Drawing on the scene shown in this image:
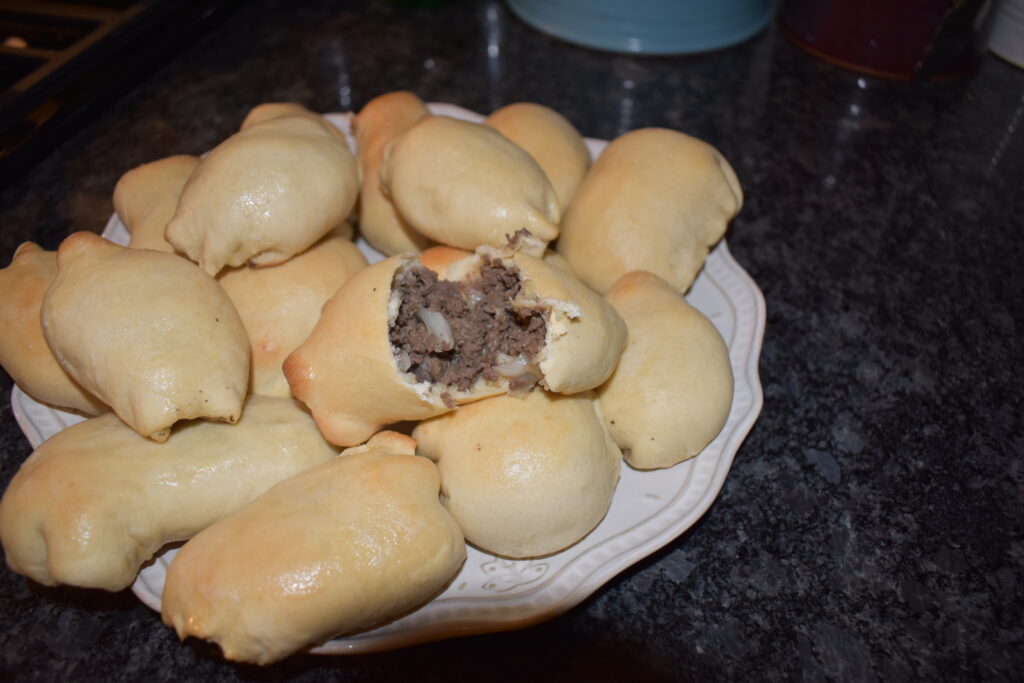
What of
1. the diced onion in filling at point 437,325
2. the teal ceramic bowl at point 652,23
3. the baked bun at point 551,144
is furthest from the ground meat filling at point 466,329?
the teal ceramic bowl at point 652,23

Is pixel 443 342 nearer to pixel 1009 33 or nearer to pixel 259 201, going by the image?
pixel 259 201

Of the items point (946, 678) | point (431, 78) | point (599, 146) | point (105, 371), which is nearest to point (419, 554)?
point (105, 371)

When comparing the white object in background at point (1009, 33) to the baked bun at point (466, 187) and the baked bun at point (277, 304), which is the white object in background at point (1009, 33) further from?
the baked bun at point (277, 304)

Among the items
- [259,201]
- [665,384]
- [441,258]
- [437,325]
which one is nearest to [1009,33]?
[665,384]

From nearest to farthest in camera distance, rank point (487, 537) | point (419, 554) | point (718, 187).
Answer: point (419, 554), point (487, 537), point (718, 187)

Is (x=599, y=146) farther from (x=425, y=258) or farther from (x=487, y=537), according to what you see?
(x=487, y=537)

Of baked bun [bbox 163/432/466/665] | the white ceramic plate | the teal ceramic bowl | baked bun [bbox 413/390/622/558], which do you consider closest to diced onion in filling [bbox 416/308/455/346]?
baked bun [bbox 413/390/622/558]

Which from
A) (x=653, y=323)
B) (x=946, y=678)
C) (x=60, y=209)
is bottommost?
(x=946, y=678)

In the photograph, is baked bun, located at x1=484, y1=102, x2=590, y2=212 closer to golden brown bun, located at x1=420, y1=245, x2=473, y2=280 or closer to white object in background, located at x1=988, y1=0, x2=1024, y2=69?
golden brown bun, located at x1=420, y1=245, x2=473, y2=280
